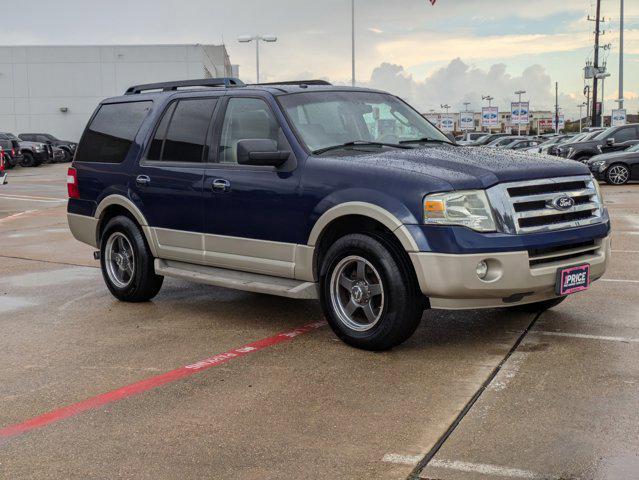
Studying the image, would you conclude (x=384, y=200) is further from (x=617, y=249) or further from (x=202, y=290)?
(x=617, y=249)

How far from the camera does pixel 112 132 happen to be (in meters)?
8.02

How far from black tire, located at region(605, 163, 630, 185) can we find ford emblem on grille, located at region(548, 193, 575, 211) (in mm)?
17895

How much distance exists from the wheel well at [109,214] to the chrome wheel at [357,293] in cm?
262

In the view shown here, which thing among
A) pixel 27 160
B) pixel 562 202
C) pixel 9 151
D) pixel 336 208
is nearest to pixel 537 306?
pixel 562 202

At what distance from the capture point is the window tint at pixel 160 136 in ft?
24.4

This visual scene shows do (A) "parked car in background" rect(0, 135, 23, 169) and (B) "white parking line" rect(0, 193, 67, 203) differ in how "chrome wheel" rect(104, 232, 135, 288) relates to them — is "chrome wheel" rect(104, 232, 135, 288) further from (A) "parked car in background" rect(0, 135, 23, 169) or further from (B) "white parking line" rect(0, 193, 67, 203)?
(A) "parked car in background" rect(0, 135, 23, 169)

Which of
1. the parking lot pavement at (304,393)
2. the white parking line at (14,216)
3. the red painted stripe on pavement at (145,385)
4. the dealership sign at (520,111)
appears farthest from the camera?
the dealership sign at (520,111)

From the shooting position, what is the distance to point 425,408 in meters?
4.59

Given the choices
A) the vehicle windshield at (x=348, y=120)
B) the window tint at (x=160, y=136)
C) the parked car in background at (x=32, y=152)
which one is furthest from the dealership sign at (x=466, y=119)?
the vehicle windshield at (x=348, y=120)

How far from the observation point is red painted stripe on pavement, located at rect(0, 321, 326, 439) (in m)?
4.52

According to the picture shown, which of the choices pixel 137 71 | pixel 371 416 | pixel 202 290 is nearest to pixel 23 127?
pixel 137 71

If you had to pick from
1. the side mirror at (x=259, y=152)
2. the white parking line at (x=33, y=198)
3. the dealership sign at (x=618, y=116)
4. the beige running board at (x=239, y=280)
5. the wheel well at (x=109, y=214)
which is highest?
the dealership sign at (x=618, y=116)

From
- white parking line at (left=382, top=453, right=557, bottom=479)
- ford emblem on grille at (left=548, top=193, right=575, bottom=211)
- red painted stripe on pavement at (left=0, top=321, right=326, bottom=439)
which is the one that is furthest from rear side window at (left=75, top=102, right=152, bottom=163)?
white parking line at (left=382, top=453, right=557, bottom=479)

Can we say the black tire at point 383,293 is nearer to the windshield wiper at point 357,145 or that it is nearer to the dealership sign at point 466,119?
the windshield wiper at point 357,145
